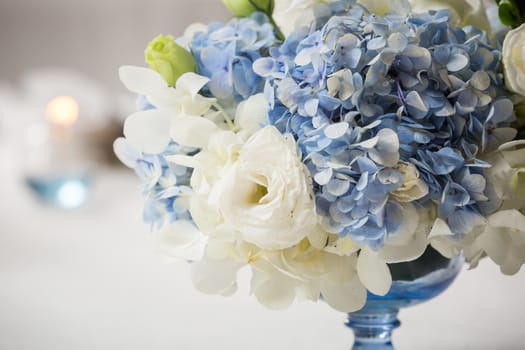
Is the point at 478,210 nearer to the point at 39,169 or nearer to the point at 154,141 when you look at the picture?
the point at 154,141

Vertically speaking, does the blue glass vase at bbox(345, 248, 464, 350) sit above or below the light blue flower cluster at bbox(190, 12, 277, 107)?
below

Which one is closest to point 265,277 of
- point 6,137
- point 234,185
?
point 234,185

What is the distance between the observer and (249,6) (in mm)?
581

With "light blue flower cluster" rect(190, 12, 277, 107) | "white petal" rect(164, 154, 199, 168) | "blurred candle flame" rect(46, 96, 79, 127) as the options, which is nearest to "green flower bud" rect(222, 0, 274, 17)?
"light blue flower cluster" rect(190, 12, 277, 107)

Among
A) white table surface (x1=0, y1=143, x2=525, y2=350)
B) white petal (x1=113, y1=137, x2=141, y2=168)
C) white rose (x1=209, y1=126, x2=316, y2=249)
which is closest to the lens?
white rose (x1=209, y1=126, x2=316, y2=249)

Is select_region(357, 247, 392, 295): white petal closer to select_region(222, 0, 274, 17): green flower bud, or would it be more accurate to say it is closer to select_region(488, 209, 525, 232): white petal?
select_region(488, 209, 525, 232): white petal

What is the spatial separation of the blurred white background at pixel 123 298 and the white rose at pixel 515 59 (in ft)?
0.84

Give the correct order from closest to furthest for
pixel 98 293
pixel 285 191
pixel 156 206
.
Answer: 1. pixel 285 191
2. pixel 156 206
3. pixel 98 293

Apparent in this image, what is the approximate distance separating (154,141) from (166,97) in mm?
31

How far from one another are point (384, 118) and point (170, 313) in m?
0.55

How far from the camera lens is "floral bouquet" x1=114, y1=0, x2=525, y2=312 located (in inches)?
17.6

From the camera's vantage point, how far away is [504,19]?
535 millimetres

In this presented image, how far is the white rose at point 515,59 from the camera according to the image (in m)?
0.48

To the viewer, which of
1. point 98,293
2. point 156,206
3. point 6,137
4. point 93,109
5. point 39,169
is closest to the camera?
point 156,206
